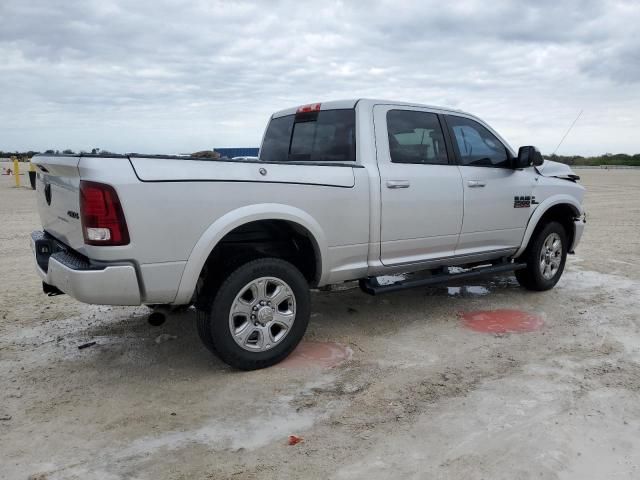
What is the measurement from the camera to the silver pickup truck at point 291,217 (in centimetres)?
328

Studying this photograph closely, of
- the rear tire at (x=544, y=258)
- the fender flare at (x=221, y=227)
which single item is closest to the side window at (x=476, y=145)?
the rear tire at (x=544, y=258)

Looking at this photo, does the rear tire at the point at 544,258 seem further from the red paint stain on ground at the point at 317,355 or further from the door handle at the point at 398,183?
the red paint stain on ground at the point at 317,355

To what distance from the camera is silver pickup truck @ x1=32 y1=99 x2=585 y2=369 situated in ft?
10.8

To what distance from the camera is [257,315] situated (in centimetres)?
379

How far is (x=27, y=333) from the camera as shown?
462 cm

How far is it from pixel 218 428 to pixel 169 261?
41.5 inches

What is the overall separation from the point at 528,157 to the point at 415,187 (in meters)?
1.46

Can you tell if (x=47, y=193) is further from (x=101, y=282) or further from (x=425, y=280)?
(x=425, y=280)

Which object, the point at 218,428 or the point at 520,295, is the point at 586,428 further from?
the point at 520,295

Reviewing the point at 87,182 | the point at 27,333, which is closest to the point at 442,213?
the point at 87,182

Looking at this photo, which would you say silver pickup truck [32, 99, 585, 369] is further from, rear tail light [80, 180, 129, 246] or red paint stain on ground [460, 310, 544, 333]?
red paint stain on ground [460, 310, 544, 333]

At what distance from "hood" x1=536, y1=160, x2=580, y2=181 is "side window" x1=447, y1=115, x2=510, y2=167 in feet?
2.06

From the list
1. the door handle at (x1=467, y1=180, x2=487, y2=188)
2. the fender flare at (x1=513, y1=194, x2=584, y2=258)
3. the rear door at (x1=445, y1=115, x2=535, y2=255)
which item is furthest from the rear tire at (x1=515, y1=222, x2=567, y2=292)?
the door handle at (x1=467, y1=180, x2=487, y2=188)

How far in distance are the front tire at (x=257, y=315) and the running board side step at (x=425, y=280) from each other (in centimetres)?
71
